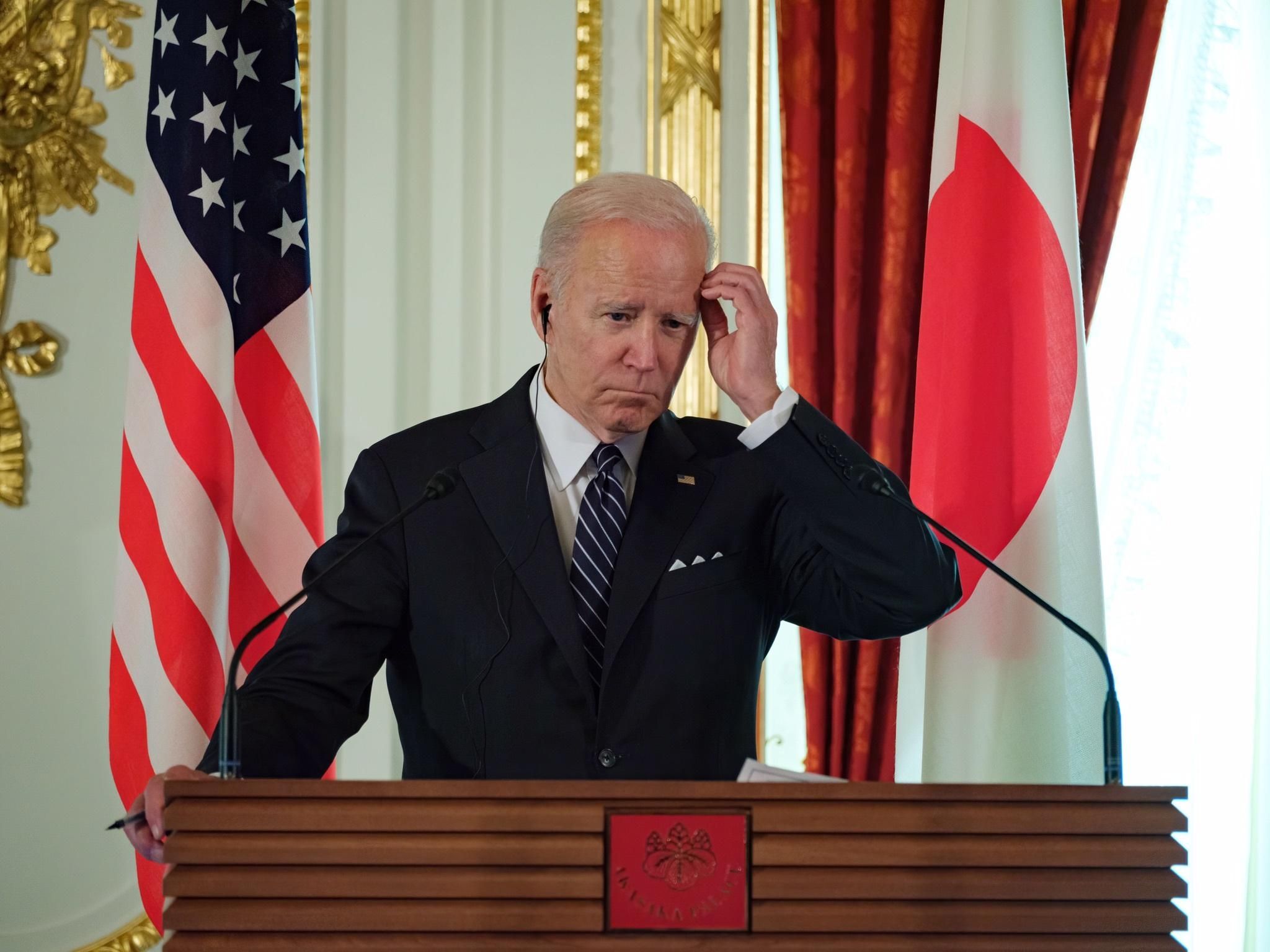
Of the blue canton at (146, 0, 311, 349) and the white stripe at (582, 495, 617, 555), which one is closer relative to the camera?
the white stripe at (582, 495, 617, 555)

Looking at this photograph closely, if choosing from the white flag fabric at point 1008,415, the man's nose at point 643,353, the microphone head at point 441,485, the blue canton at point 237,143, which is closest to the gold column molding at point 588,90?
the blue canton at point 237,143

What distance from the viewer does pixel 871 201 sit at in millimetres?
3240

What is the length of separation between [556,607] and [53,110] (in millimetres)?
2273

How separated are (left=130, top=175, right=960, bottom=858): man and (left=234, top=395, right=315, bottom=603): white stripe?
0.88m

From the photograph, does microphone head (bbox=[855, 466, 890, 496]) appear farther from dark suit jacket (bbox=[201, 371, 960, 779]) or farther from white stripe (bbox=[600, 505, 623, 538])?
white stripe (bbox=[600, 505, 623, 538])

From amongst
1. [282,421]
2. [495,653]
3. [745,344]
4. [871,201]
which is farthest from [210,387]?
[871,201]

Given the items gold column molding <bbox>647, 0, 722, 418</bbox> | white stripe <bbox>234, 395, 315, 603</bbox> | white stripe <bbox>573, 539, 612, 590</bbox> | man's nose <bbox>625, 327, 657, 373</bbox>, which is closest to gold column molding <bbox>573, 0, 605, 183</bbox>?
gold column molding <bbox>647, 0, 722, 418</bbox>

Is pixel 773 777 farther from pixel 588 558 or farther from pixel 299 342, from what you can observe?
pixel 299 342

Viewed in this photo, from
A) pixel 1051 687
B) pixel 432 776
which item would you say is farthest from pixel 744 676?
pixel 1051 687

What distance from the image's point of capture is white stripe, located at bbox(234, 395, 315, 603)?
116 inches

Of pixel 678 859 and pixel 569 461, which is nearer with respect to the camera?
pixel 678 859

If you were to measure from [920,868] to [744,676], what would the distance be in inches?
32.9

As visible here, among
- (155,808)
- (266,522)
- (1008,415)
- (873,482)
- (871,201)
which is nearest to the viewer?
(155,808)

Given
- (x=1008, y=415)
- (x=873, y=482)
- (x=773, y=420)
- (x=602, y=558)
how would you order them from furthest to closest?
(x=1008, y=415), (x=602, y=558), (x=773, y=420), (x=873, y=482)
